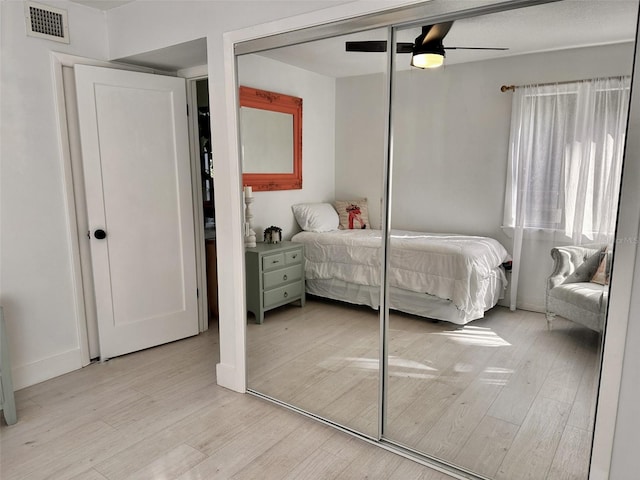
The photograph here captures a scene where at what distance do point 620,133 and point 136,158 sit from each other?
2.97m

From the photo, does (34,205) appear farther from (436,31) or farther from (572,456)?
A: (572,456)

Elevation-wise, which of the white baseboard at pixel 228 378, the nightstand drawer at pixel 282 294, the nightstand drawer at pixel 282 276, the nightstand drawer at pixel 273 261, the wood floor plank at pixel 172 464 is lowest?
the wood floor plank at pixel 172 464

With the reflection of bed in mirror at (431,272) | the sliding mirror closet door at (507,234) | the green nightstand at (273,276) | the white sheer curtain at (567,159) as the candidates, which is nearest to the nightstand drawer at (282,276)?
the green nightstand at (273,276)

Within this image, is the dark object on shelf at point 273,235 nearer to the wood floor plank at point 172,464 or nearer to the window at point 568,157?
the wood floor plank at point 172,464

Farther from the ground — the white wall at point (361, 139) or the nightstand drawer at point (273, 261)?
the white wall at point (361, 139)

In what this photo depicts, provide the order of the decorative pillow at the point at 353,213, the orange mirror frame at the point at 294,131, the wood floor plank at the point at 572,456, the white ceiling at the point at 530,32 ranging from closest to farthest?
the white ceiling at the point at 530,32, the wood floor plank at the point at 572,456, the decorative pillow at the point at 353,213, the orange mirror frame at the point at 294,131

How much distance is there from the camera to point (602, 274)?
1.67 metres

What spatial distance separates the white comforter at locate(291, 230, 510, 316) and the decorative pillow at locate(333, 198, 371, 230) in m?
0.05

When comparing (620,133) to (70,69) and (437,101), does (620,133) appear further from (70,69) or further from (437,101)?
(70,69)

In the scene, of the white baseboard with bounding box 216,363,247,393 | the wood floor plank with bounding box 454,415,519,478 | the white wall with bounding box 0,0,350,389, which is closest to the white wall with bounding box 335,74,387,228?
the white wall with bounding box 0,0,350,389

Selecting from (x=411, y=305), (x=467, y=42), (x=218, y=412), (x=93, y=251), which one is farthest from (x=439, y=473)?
(x=93, y=251)

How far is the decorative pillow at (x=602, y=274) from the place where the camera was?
165 cm

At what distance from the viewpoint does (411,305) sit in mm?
2275

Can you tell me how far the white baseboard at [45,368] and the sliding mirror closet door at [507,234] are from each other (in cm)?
228
